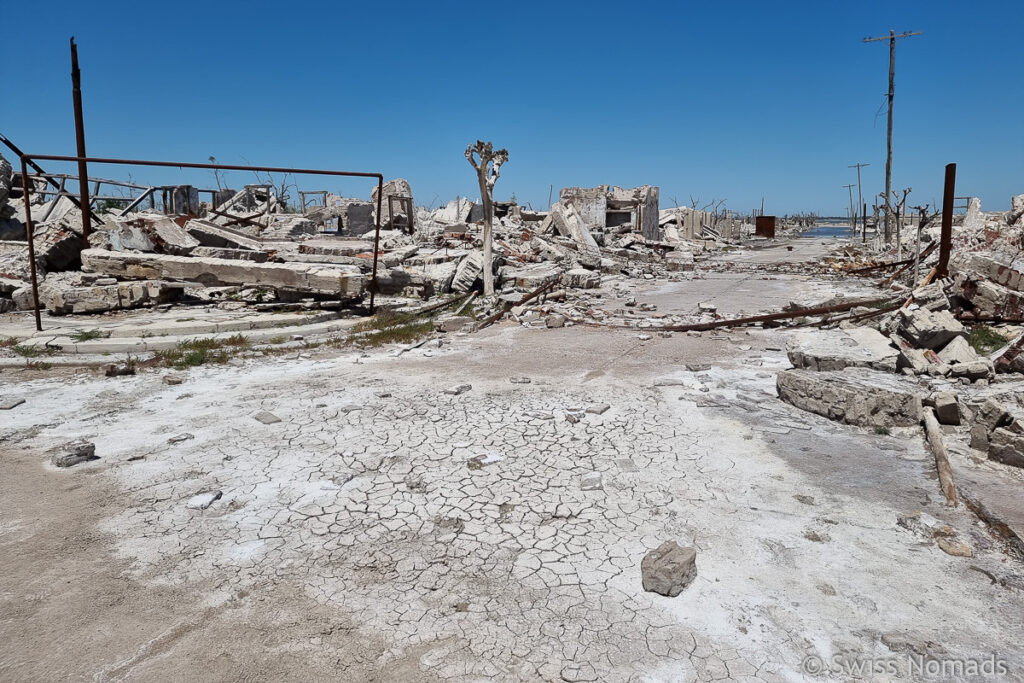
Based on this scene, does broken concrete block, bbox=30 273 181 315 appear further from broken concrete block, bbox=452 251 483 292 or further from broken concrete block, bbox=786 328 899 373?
broken concrete block, bbox=786 328 899 373

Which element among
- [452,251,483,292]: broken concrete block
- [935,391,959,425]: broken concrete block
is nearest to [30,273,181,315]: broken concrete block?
[452,251,483,292]: broken concrete block

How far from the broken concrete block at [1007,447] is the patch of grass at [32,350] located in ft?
28.9

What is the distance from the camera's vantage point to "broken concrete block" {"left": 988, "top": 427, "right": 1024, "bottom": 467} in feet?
12.3

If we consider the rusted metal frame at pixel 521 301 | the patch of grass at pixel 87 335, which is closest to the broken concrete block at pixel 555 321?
the rusted metal frame at pixel 521 301

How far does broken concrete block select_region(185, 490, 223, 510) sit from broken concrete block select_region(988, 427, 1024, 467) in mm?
4931

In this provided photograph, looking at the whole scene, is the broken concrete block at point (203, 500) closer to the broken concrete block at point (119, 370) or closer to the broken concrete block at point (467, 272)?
the broken concrete block at point (119, 370)

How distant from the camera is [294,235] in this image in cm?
1780

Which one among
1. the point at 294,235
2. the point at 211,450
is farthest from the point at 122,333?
the point at 294,235

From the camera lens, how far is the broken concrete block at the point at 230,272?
891 cm

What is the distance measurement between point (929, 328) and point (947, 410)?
80.3 inches

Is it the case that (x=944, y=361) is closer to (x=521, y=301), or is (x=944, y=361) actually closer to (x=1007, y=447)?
(x=1007, y=447)

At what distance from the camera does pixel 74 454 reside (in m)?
3.96

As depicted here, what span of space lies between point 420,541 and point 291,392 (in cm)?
304

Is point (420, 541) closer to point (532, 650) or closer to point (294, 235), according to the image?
point (532, 650)
